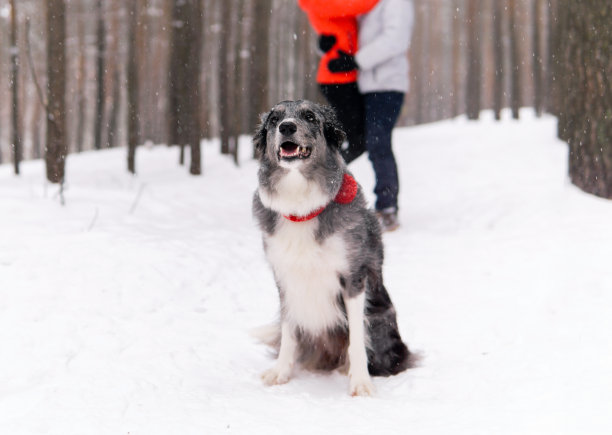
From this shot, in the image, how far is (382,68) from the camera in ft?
18.1

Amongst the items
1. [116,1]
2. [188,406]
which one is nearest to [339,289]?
[188,406]

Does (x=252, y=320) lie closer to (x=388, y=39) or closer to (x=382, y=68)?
(x=382, y=68)

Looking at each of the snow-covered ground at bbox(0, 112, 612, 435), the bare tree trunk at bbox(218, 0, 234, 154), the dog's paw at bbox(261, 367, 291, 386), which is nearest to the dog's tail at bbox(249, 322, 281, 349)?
the snow-covered ground at bbox(0, 112, 612, 435)

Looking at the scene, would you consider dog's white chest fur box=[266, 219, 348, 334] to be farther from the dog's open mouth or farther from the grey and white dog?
the dog's open mouth

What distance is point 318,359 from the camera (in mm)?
3258

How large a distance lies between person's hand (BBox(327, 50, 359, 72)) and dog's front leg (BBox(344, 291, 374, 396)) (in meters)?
3.30

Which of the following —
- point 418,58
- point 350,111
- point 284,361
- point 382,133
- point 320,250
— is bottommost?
point 284,361

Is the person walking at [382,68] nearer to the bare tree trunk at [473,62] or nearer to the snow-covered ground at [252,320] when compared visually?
the snow-covered ground at [252,320]

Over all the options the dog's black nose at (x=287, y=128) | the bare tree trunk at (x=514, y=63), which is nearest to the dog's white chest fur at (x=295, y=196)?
the dog's black nose at (x=287, y=128)

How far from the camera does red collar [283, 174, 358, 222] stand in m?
2.88

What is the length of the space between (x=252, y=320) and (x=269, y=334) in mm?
414

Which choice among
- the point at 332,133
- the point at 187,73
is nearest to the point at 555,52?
the point at 187,73

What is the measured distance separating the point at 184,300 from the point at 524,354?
246cm

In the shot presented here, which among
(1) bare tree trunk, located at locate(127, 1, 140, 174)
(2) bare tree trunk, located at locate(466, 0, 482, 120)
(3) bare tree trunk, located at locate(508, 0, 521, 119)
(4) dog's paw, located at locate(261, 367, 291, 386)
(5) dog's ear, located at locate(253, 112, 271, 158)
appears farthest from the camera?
(2) bare tree trunk, located at locate(466, 0, 482, 120)
